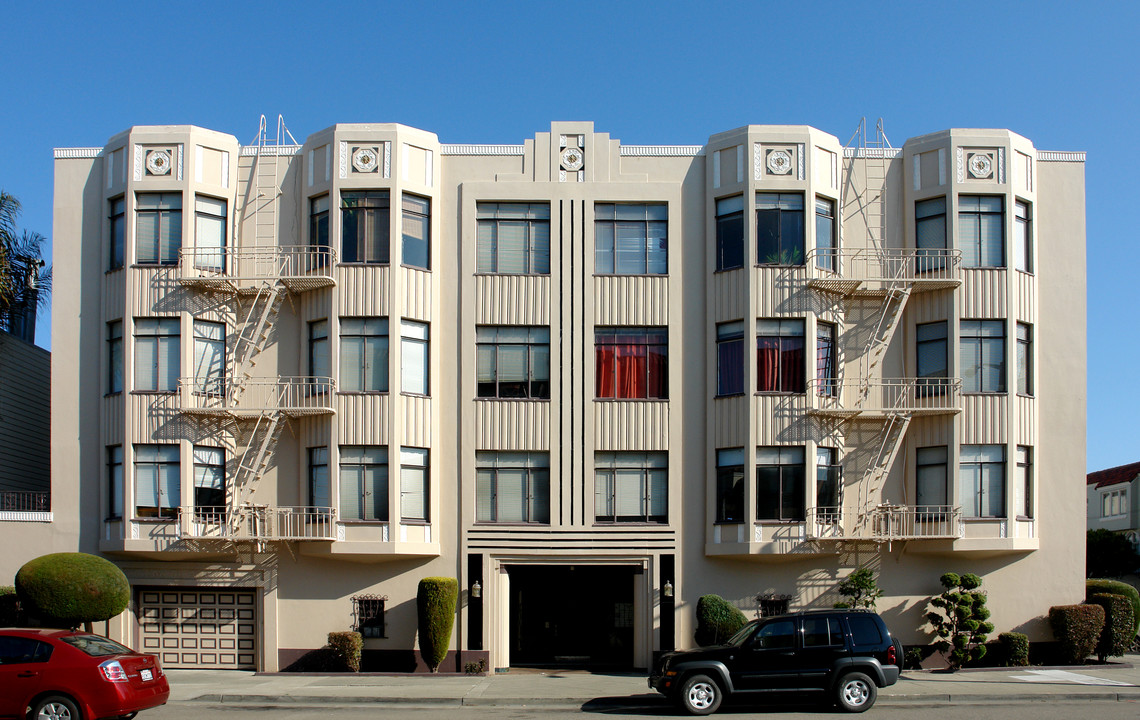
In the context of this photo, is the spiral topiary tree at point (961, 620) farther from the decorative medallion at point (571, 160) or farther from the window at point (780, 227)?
the decorative medallion at point (571, 160)

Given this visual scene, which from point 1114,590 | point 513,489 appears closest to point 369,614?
point 513,489

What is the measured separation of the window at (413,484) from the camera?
25078 millimetres

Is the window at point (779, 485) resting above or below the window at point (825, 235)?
below

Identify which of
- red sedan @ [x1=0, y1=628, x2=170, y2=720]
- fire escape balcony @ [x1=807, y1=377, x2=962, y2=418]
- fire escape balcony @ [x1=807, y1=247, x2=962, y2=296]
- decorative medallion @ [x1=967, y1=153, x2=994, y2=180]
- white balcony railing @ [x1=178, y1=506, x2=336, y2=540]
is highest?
decorative medallion @ [x1=967, y1=153, x2=994, y2=180]

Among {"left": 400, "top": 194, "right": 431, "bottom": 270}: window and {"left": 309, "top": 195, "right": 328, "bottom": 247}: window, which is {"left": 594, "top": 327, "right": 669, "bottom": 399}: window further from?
{"left": 309, "top": 195, "right": 328, "bottom": 247}: window

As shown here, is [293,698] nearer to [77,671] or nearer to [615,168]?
[77,671]

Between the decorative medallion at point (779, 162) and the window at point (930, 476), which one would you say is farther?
the decorative medallion at point (779, 162)

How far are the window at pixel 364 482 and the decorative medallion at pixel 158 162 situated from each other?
7.93 metres

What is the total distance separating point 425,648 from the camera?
24281 mm

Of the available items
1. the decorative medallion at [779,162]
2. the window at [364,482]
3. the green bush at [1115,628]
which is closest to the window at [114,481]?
the window at [364,482]

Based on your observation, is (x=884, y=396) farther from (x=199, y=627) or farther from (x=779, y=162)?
(x=199, y=627)

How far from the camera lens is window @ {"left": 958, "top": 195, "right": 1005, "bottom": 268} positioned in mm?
25625

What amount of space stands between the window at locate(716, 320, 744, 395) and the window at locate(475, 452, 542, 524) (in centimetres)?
459

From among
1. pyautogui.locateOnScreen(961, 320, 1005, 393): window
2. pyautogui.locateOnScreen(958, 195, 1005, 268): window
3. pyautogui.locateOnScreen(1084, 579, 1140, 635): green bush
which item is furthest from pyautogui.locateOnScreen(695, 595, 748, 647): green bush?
pyautogui.locateOnScreen(958, 195, 1005, 268): window
